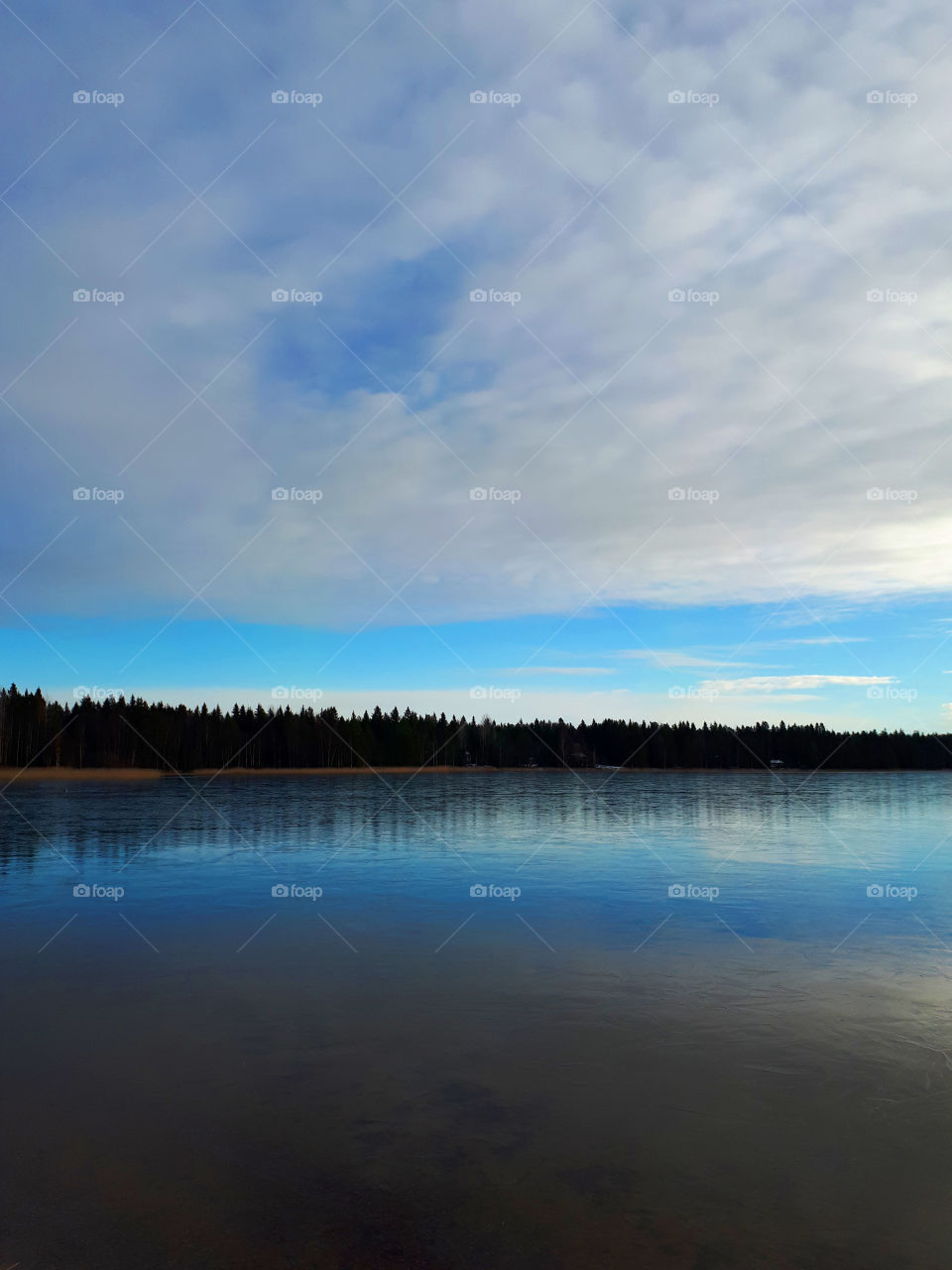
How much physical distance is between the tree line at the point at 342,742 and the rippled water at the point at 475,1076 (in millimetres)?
114953

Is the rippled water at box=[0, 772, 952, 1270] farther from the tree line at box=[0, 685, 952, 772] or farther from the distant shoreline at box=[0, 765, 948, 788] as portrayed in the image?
the tree line at box=[0, 685, 952, 772]

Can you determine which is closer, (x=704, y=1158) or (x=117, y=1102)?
(x=704, y=1158)

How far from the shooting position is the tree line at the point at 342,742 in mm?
129250

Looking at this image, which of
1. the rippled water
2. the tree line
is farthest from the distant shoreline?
the rippled water

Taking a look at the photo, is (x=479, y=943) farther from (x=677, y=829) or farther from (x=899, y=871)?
(x=677, y=829)

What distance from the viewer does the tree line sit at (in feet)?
424

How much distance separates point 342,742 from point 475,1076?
149 m

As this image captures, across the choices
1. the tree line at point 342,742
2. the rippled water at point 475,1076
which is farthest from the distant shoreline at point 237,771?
the rippled water at point 475,1076

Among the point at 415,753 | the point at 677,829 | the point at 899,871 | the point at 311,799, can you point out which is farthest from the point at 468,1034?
the point at 415,753

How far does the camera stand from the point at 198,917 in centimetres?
1980

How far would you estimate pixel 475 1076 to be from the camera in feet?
33.3

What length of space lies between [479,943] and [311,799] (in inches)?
2126

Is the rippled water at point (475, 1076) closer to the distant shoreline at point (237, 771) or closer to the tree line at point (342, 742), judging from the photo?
the distant shoreline at point (237, 771)

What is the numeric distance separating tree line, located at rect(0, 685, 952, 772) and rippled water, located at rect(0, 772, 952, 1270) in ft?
377
